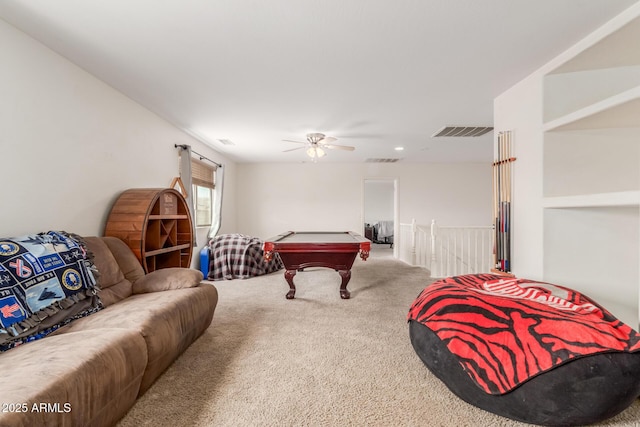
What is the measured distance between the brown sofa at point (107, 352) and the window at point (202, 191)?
265cm

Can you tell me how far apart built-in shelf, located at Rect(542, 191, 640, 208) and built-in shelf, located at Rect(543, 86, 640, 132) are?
0.55 m

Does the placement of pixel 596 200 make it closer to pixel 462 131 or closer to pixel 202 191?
pixel 462 131

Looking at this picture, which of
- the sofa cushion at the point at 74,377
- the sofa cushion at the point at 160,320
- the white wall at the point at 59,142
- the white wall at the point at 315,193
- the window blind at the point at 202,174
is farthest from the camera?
the white wall at the point at 315,193

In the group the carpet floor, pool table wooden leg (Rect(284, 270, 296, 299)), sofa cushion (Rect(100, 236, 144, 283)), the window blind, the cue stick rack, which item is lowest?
the carpet floor

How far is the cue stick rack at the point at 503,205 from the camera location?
265cm

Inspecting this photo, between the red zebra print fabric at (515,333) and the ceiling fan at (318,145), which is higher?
the ceiling fan at (318,145)

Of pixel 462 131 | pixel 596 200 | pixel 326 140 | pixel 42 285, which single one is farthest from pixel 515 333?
pixel 326 140

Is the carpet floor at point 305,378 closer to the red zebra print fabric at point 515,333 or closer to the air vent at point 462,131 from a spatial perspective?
the red zebra print fabric at point 515,333

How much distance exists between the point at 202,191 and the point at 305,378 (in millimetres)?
4268

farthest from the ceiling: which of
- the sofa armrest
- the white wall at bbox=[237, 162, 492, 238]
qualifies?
the white wall at bbox=[237, 162, 492, 238]

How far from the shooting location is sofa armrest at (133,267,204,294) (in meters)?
2.13

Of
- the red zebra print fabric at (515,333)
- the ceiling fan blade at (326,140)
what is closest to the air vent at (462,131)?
the ceiling fan blade at (326,140)

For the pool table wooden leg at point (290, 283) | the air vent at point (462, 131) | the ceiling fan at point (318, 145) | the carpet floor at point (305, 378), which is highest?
the air vent at point (462, 131)

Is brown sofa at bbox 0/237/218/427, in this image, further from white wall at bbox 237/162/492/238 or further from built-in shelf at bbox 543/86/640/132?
white wall at bbox 237/162/492/238
